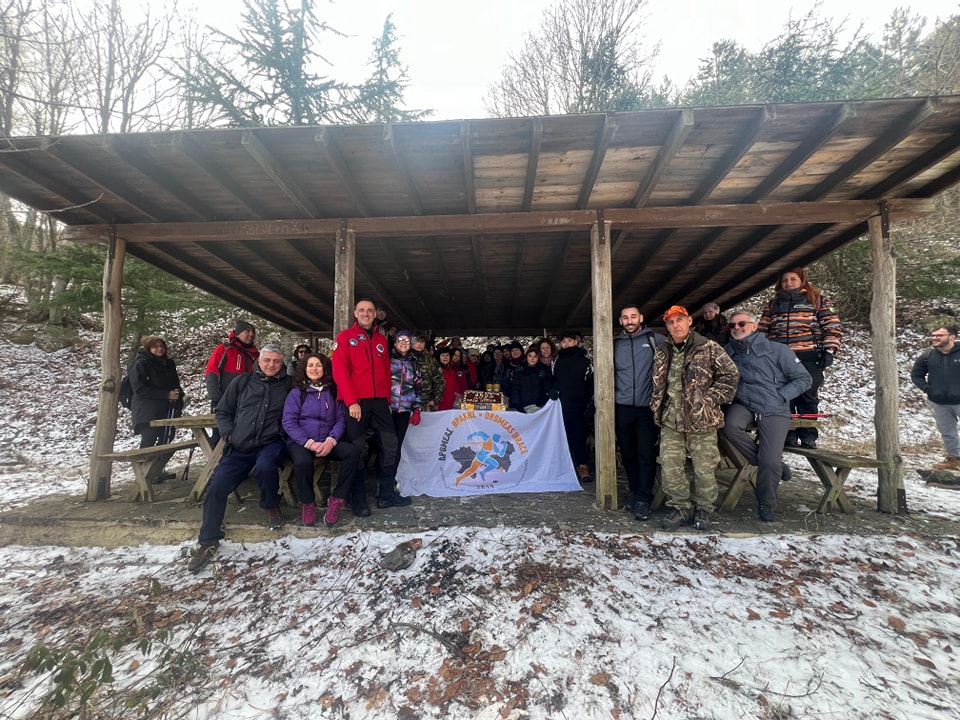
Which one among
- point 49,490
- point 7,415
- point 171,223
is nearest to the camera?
point 171,223

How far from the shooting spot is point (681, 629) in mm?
2393

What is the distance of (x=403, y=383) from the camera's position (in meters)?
4.50

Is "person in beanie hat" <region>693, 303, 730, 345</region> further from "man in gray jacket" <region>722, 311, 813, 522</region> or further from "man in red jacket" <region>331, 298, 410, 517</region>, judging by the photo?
"man in red jacket" <region>331, 298, 410, 517</region>

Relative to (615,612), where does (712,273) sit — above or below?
above

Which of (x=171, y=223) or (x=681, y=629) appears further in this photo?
(x=171, y=223)

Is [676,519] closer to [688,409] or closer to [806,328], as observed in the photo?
[688,409]

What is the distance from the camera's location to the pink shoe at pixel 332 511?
3.66 meters

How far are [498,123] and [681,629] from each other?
3.87 metres

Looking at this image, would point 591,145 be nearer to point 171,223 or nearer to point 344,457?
point 344,457

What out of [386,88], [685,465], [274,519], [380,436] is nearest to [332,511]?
[274,519]

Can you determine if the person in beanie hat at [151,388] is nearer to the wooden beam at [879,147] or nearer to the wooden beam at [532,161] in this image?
the wooden beam at [532,161]

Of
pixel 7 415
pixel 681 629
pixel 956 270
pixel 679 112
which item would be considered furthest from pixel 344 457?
pixel 956 270

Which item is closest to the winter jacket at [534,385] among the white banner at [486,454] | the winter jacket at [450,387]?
the white banner at [486,454]

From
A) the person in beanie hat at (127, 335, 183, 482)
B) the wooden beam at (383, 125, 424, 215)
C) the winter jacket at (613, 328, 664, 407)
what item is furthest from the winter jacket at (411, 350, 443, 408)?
the person in beanie hat at (127, 335, 183, 482)
